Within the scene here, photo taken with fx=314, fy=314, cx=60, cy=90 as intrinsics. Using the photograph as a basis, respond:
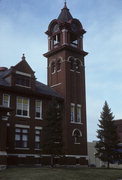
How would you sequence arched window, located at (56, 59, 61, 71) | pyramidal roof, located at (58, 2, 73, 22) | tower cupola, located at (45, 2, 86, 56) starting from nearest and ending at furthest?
tower cupola, located at (45, 2, 86, 56) < arched window, located at (56, 59, 61, 71) < pyramidal roof, located at (58, 2, 73, 22)

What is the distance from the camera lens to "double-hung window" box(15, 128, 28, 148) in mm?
39594

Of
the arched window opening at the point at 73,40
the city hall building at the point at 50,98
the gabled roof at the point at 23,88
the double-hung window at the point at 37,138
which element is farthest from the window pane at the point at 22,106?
the arched window opening at the point at 73,40

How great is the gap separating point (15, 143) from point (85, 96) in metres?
14.6

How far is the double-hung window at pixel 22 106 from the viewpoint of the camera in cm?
4075

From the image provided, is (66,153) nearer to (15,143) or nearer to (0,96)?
(15,143)

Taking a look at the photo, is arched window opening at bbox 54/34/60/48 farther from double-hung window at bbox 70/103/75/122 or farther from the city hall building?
double-hung window at bbox 70/103/75/122

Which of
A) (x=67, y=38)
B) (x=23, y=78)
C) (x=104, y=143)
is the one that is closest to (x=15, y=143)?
(x=23, y=78)

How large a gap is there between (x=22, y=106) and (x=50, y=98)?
4.76 metres

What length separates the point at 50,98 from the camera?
145 ft

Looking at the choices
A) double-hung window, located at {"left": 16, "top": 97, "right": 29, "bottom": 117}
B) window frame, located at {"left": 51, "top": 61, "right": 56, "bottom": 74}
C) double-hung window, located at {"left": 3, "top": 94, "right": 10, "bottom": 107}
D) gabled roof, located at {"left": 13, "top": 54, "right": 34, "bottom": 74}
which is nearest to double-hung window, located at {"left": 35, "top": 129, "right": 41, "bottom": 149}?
double-hung window, located at {"left": 16, "top": 97, "right": 29, "bottom": 117}

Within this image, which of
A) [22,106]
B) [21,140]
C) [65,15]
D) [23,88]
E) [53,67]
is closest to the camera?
[21,140]

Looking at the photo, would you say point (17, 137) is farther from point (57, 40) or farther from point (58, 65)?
point (57, 40)

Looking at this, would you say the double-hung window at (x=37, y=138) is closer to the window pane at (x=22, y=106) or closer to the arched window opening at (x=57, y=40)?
the window pane at (x=22, y=106)

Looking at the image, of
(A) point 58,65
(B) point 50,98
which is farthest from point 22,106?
(A) point 58,65
